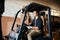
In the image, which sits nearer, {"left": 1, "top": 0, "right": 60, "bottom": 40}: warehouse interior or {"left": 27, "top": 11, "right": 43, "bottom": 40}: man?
{"left": 27, "top": 11, "right": 43, "bottom": 40}: man

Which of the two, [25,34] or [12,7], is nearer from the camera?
[25,34]

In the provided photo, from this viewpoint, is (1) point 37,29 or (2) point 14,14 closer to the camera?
(1) point 37,29

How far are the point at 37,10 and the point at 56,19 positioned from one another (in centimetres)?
436

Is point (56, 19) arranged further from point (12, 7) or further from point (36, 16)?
point (36, 16)

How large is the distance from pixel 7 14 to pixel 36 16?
135 inches

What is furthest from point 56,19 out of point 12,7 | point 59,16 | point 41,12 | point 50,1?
point 41,12

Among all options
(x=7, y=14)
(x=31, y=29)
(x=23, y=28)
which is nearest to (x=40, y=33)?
(x=31, y=29)

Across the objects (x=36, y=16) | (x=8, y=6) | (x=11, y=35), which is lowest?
(x=11, y=35)

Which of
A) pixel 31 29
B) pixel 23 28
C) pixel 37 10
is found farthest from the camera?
pixel 37 10

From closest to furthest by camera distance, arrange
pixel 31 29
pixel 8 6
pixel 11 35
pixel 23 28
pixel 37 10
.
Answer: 1. pixel 23 28
2. pixel 11 35
3. pixel 31 29
4. pixel 37 10
5. pixel 8 6

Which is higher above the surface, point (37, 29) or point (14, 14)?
point (14, 14)

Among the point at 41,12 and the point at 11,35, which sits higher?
the point at 41,12

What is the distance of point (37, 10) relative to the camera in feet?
13.0

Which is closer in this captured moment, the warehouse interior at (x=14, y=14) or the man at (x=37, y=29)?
the man at (x=37, y=29)
